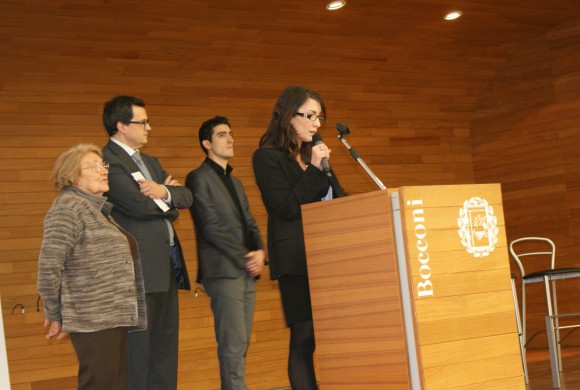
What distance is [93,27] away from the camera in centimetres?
543

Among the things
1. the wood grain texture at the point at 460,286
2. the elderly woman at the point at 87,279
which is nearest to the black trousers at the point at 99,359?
the elderly woman at the point at 87,279

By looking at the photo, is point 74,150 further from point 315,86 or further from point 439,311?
point 315,86

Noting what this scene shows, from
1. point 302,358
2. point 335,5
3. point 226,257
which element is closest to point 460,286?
point 302,358

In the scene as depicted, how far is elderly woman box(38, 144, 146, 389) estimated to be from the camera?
10.5 feet

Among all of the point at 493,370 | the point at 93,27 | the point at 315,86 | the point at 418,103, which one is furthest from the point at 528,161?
the point at 493,370

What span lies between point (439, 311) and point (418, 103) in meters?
5.05

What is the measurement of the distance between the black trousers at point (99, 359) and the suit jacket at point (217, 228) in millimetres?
996

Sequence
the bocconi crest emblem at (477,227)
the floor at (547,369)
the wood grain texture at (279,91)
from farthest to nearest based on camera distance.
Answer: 1. the wood grain texture at (279,91)
2. the floor at (547,369)
3. the bocconi crest emblem at (477,227)

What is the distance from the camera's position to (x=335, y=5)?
6098 millimetres

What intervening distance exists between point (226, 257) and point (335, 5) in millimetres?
2576

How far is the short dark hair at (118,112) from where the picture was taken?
3904 mm

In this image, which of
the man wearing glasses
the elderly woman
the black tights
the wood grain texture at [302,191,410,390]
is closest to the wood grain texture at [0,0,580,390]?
the man wearing glasses

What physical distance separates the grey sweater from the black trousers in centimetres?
4

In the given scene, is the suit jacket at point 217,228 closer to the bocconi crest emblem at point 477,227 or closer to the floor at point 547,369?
the bocconi crest emblem at point 477,227
